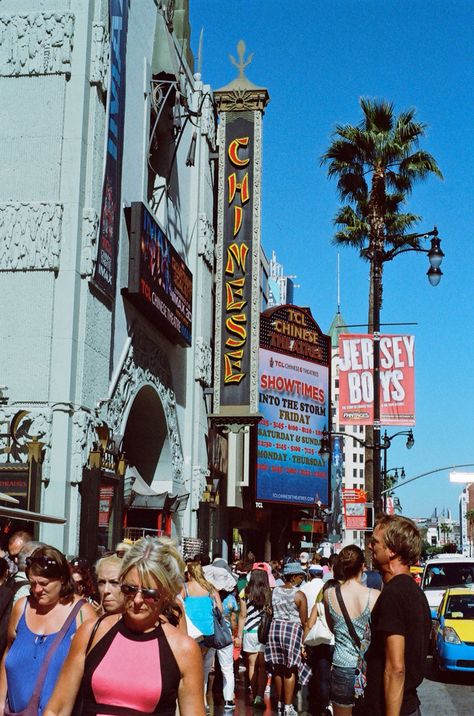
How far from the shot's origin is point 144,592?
397 centimetres

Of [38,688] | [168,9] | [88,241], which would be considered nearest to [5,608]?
[38,688]

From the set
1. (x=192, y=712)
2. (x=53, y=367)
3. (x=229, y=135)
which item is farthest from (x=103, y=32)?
(x=192, y=712)

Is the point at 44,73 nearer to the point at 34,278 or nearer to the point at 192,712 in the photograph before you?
the point at 34,278

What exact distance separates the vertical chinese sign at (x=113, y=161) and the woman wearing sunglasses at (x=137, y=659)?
14308 millimetres

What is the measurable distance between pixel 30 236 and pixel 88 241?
105cm

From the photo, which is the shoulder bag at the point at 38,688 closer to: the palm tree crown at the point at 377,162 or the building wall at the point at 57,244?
the building wall at the point at 57,244

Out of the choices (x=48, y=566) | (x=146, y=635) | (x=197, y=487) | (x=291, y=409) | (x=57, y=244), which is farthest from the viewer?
(x=291, y=409)

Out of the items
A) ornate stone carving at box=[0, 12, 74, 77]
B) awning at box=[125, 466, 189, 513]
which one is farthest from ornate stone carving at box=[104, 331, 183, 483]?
ornate stone carving at box=[0, 12, 74, 77]

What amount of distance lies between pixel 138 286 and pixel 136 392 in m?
2.60

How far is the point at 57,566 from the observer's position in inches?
217

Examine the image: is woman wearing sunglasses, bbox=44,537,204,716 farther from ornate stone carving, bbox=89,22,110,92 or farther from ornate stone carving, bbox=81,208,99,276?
ornate stone carving, bbox=89,22,110,92

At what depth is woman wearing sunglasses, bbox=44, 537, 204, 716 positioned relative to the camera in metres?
3.78

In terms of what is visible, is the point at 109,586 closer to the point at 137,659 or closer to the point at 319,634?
the point at 137,659

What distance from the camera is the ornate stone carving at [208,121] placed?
2956 cm
